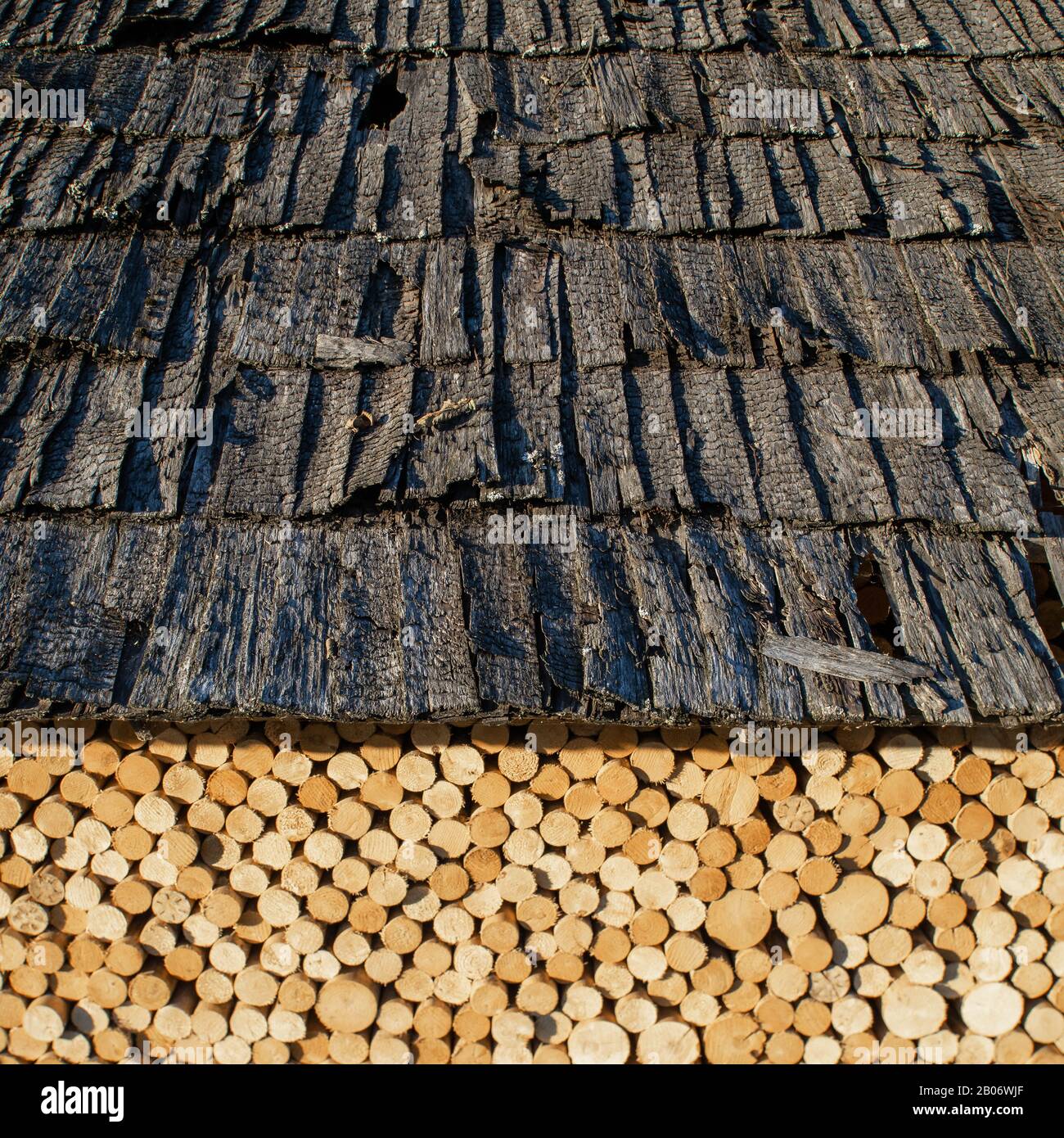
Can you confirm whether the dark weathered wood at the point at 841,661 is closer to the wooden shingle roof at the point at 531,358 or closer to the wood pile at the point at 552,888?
the wooden shingle roof at the point at 531,358

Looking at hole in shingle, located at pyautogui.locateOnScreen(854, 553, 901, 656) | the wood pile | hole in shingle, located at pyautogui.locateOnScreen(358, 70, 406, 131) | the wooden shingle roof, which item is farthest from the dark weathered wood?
hole in shingle, located at pyautogui.locateOnScreen(358, 70, 406, 131)

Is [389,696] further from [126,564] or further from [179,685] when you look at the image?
[126,564]

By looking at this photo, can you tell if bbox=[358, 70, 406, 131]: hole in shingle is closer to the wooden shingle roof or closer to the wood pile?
the wooden shingle roof

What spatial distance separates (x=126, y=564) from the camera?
11.1 ft

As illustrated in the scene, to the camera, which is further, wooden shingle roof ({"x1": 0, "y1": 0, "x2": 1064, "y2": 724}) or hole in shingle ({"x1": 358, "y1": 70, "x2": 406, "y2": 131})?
hole in shingle ({"x1": 358, "y1": 70, "x2": 406, "y2": 131})

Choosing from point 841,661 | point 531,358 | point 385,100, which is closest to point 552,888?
point 841,661

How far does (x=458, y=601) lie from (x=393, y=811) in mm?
1062

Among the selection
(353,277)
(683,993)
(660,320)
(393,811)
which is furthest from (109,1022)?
(660,320)

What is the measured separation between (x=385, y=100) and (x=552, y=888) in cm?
400

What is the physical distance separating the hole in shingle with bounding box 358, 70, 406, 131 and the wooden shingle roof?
1.0 inches

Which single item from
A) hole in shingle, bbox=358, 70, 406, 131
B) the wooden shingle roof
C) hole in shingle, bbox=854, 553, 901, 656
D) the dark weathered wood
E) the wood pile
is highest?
hole in shingle, bbox=358, 70, 406, 131

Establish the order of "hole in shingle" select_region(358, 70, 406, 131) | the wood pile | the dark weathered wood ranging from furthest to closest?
1. "hole in shingle" select_region(358, 70, 406, 131)
2. the wood pile
3. the dark weathered wood

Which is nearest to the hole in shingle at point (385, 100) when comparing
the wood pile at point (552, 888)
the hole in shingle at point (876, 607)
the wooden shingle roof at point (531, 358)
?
the wooden shingle roof at point (531, 358)

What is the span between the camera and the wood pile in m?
3.78
